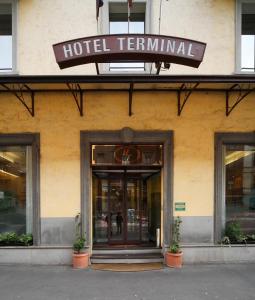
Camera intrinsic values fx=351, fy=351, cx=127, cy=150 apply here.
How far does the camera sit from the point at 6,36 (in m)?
10.9

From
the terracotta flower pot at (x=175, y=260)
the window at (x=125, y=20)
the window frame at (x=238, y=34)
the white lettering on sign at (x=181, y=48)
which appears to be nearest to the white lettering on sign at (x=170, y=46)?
the white lettering on sign at (x=181, y=48)

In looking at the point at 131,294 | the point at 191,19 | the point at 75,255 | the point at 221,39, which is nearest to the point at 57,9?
the point at 191,19

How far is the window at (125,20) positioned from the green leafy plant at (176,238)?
4723 millimetres

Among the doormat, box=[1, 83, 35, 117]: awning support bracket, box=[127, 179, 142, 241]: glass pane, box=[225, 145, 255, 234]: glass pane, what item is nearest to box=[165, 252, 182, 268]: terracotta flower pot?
the doormat

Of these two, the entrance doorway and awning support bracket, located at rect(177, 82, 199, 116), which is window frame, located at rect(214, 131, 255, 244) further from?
the entrance doorway

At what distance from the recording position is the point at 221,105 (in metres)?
10.5

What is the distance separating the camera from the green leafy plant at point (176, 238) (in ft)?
32.0

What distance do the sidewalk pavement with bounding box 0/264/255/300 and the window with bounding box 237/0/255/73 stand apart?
6.00m

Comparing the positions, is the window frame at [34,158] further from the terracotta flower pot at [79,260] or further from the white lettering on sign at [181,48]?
the white lettering on sign at [181,48]

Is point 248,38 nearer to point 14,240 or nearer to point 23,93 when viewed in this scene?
point 23,93


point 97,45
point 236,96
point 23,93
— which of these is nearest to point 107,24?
point 97,45

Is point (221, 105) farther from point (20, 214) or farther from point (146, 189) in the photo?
point (20, 214)

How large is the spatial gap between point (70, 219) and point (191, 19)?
22.8 ft

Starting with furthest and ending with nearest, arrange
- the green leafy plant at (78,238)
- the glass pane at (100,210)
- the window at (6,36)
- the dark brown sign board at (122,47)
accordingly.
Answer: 1. the glass pane at (100,210)
2. the window at (6,36)
3. the green leafy plant at (78,238)
4. the dark brown sign board at (122,47)
